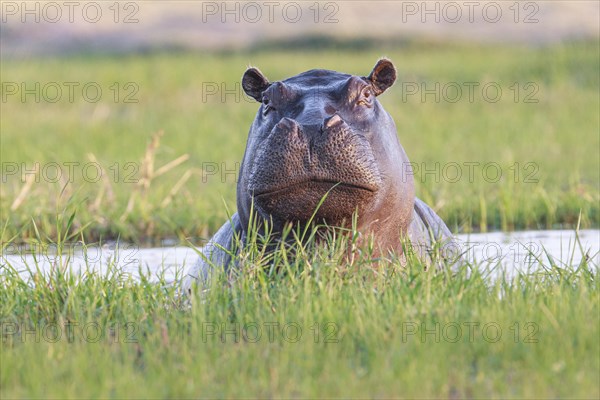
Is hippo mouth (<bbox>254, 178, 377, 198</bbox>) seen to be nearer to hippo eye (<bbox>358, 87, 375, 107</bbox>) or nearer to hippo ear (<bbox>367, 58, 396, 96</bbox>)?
hippo eye (<bbox>358, 87, 375, 107</bbox>)

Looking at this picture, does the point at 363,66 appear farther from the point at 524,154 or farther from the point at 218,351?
the point at 218,351

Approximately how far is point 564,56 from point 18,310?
15159 millimetres

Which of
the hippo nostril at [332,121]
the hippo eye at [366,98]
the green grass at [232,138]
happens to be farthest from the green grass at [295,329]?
the hippo eye at [366,98]

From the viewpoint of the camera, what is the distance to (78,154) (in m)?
12.8

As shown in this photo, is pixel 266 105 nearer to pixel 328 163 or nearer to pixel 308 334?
pixel 328 163

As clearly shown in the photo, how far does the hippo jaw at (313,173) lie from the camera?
4898 mm

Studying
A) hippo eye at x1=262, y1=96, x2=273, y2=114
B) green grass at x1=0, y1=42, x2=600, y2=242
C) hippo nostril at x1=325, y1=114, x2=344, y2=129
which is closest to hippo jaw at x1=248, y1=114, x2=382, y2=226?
hippo nostril at x1=325, y1=114, x2=344, y2=129

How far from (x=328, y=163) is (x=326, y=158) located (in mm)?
25

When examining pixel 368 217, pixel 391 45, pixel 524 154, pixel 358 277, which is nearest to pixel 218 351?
pixel 358 277

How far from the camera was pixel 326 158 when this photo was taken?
489 cm

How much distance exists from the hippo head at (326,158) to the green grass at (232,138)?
293mm

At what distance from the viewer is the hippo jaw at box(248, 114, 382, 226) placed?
490cm

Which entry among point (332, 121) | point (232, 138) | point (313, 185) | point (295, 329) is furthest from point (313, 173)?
point (232, 138)

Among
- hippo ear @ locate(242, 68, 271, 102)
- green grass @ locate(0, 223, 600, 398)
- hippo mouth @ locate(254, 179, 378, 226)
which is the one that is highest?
hippo ear @ locate(242, 68, 271, 102)
